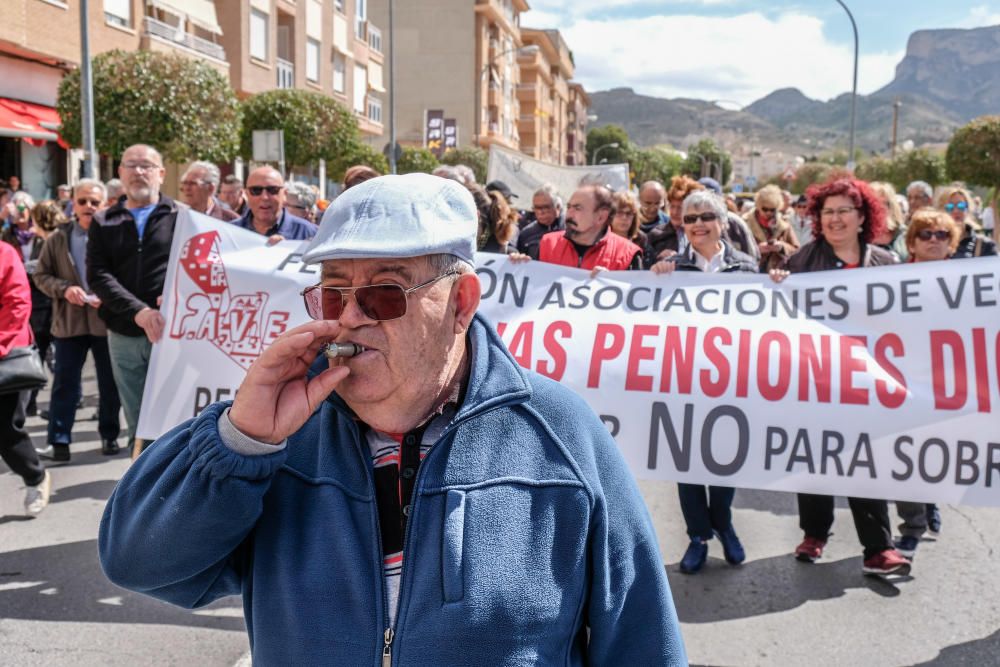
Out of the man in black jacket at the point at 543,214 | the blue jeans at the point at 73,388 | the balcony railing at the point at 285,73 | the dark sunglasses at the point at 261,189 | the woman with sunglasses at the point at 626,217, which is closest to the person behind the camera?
the dark sunglasses at the point at 261,189

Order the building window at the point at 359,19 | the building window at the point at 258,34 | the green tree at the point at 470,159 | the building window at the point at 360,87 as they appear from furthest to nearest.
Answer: the green tree at the point at 470,159 → the building window at the point at 360,87 → the building window at the point at 359,19 → the building window at the point at 258,34

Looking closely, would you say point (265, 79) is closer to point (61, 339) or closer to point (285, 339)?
point (61, 339)

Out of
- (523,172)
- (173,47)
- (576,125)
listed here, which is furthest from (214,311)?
(576,125)

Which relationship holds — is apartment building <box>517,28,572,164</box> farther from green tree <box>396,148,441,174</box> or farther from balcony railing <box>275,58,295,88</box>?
balcony railing <box>275,58,295,88</box>

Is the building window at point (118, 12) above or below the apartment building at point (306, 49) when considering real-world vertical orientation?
below

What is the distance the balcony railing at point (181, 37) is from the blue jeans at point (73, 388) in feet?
64.8

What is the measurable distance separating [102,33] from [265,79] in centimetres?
878

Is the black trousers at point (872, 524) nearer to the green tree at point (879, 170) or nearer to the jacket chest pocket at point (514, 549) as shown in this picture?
the jacket chest pocket at point (514, 549)

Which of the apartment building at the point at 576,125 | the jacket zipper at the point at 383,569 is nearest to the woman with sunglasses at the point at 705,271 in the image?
the jacket zipper at the point at 383,569

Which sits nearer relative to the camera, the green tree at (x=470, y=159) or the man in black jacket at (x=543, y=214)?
the man in black jacket at (x=543, y=214)

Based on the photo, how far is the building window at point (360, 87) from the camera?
4106 centimetres

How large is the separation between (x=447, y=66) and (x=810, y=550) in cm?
5749

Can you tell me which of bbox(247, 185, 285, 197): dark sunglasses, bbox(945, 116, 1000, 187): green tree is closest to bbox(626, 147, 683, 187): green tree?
bbox(945, 116, 1000, 187): green tree

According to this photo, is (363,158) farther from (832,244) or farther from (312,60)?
(832,244)
